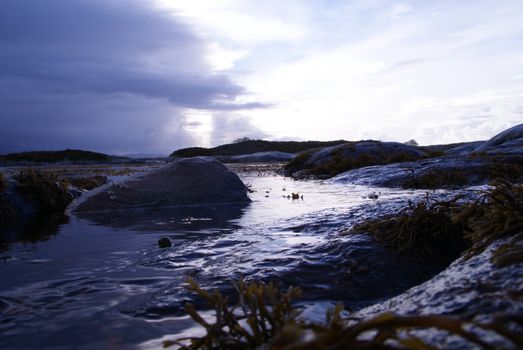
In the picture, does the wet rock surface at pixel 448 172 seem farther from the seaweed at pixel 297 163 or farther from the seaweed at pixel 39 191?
the seaweed at pixel 297 163

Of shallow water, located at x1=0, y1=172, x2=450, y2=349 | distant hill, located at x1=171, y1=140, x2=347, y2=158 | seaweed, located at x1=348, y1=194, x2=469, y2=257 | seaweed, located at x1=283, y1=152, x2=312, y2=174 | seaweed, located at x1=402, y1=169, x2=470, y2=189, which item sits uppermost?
distant hill, located at x1=171, y1=140, x2=347, y2=158

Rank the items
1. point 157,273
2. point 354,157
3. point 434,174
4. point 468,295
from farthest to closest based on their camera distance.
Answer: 1. point 354,157
2. point 434,174
3. point 157,273
4. point 468,295

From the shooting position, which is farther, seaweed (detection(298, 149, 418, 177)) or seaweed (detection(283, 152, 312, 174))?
seaweed (detection(283, 152, 312, 174))

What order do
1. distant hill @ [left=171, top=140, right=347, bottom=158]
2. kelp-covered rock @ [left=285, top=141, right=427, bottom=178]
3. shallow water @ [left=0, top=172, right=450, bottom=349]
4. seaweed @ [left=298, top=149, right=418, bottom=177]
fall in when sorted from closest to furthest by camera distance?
shallow water @ [left=0, top=172, right=450, bottom=349], seaweed @ [left=298, top=149, right=418, bottom=177], kelp-covered rock @ [left=285, top=141, right=427, bottom=178], distant hill @ [left=171, top=140, right=347, bottom=158]

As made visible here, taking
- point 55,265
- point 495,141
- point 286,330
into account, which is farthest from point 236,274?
point 495,141

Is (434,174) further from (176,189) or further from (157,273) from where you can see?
(157,273)

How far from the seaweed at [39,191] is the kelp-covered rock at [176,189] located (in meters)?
0.58

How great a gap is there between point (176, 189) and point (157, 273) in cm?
573

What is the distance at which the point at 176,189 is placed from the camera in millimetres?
9539

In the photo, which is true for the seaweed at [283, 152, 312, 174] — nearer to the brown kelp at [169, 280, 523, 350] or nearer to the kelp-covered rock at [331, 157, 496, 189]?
the kelp-covered rock at [331, 157, 496, 189]

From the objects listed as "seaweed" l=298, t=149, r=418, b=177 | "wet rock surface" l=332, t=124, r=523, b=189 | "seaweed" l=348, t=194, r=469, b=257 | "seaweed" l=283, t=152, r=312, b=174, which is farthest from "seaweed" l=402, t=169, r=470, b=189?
"seaweed" l=283, t=152, r=312, b=174

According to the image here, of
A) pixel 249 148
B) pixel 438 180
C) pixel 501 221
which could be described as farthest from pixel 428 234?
pixel 249 148

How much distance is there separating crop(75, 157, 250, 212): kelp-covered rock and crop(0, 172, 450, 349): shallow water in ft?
9.11

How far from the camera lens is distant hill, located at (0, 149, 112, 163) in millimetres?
44656
